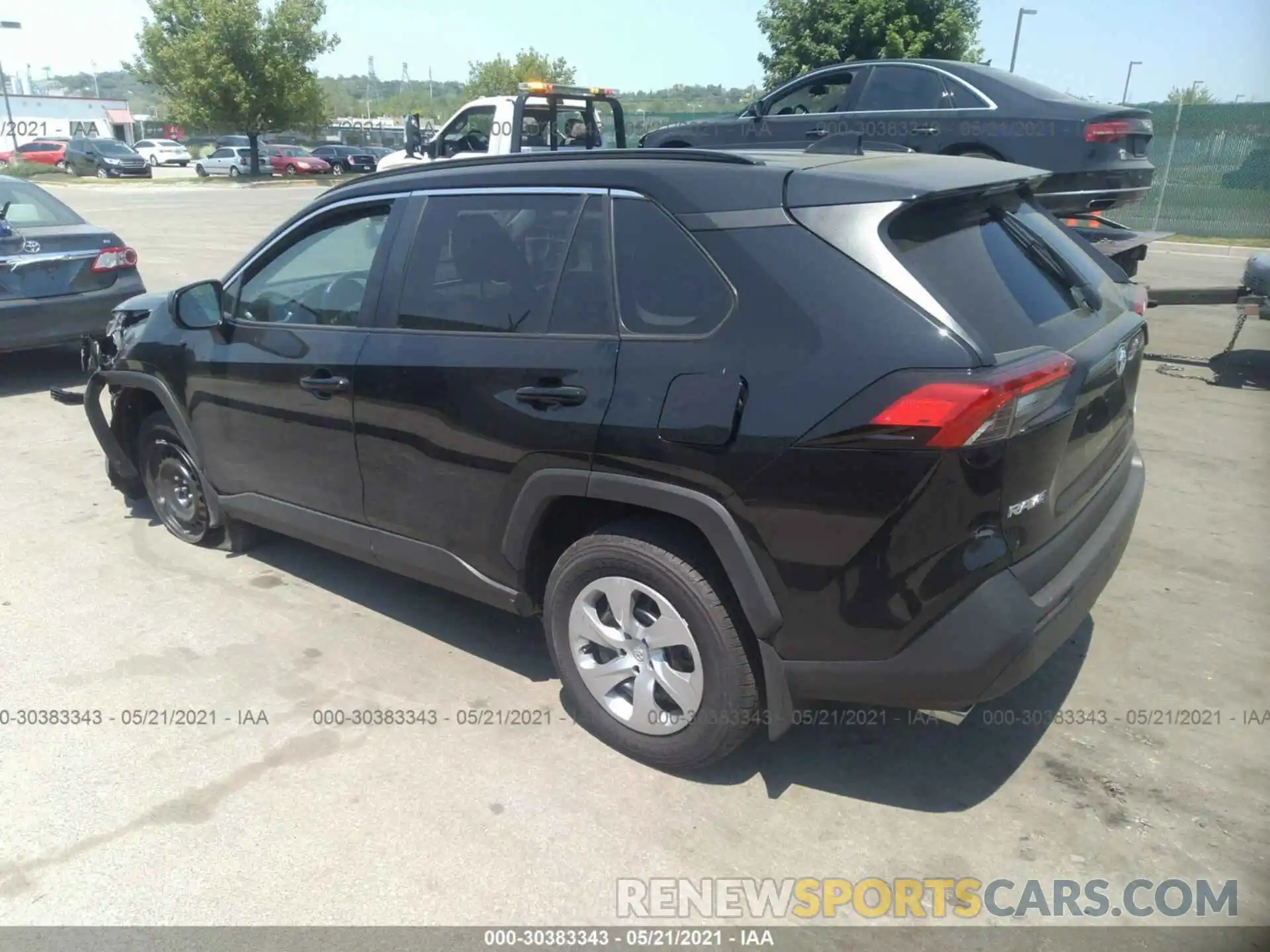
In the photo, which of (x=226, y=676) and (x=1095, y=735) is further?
(x=226, y=676)

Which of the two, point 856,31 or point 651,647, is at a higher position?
point 856,31

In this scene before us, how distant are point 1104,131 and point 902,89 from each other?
6.59ft

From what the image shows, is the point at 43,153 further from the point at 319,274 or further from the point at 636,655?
the point at 636,655

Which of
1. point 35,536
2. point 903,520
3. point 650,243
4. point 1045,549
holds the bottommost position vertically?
point 35,536

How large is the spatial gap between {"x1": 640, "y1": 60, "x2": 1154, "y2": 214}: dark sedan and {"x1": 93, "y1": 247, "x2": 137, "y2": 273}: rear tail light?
212 inches

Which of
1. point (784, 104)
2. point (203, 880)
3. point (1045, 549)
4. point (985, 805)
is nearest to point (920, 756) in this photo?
point (985, 805)

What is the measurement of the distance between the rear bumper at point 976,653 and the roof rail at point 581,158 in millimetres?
1452

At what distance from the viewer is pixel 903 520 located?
2529 mm

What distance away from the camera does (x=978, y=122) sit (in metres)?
8.91

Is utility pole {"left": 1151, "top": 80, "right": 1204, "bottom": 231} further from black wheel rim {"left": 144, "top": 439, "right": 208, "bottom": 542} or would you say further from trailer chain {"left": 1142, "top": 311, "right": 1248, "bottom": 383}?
black wheel rim {"left": 144, "top": 439, "right": 208, "bottom": 542}

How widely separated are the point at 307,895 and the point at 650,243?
83.6 inches

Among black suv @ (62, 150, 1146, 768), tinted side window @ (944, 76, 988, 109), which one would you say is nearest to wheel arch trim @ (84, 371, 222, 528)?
black suv @ (62, 150, 1146, 768)

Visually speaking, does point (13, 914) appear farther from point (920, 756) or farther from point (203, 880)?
point (920, 756)

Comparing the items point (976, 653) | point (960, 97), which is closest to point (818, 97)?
point (960, 97)
